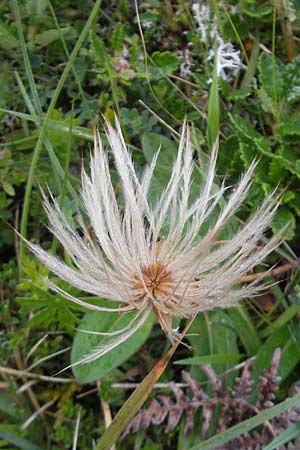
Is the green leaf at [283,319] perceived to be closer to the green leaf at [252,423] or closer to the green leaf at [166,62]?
the green leaf at [252,423]

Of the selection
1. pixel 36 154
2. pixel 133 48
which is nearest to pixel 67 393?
pixel 36 154

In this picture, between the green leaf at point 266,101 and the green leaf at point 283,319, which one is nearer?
the green leaf at point 283,319

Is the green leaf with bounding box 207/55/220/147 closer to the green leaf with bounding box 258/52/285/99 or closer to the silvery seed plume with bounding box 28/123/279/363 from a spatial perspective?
the green leaf with bounding box 258/52/285/99

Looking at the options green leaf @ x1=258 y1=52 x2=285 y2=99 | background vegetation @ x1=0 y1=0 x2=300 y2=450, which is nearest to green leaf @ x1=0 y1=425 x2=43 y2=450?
background vegetation @ x1=0 y1=0 x2=300 y2=450

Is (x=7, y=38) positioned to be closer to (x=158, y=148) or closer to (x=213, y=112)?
(x=158, y=148)

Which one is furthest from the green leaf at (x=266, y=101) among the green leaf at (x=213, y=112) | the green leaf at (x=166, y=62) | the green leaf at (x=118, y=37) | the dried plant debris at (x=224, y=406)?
the dried plant debris at (x=224, y=406)

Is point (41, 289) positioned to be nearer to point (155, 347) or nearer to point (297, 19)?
point (155, 347)

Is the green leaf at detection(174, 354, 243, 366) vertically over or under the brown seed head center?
under
